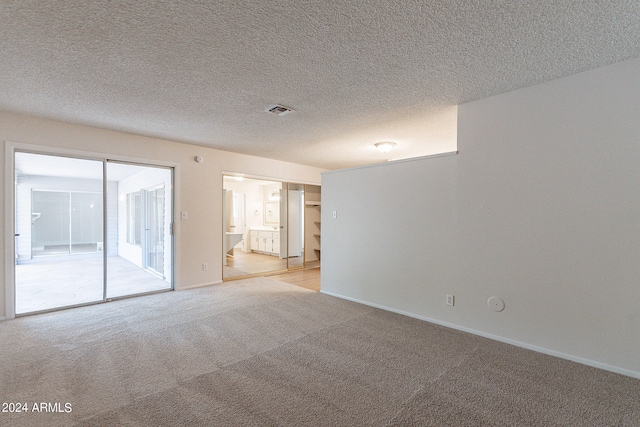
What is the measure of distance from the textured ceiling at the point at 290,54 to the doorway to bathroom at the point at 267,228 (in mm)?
2878

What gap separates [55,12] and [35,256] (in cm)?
506

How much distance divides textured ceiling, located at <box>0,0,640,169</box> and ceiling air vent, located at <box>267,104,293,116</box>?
0.31ft

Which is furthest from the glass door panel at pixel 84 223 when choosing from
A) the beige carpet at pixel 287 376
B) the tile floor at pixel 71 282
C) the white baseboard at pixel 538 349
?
the white baseboard at pixel 538 349

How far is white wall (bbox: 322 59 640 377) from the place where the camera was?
220 cm

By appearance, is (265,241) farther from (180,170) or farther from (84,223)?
(84,223)

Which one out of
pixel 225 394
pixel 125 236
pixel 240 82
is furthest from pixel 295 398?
pixel 125 236

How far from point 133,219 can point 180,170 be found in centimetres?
295

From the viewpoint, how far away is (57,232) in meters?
4.57

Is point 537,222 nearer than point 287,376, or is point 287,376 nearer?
point 287,376

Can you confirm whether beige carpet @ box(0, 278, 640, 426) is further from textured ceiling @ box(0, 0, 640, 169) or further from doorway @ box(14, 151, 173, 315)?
textured ceiling @ box(0, 0, 640, 169)

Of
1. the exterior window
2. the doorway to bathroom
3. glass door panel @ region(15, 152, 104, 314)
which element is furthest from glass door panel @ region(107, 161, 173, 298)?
the doorway to bathroom

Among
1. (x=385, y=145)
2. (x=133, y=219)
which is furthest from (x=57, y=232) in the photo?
(x=385, y=145)

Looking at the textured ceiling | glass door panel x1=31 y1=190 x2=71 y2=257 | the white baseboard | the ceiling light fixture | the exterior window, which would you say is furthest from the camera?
the exterior window

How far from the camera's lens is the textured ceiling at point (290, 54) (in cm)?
167
